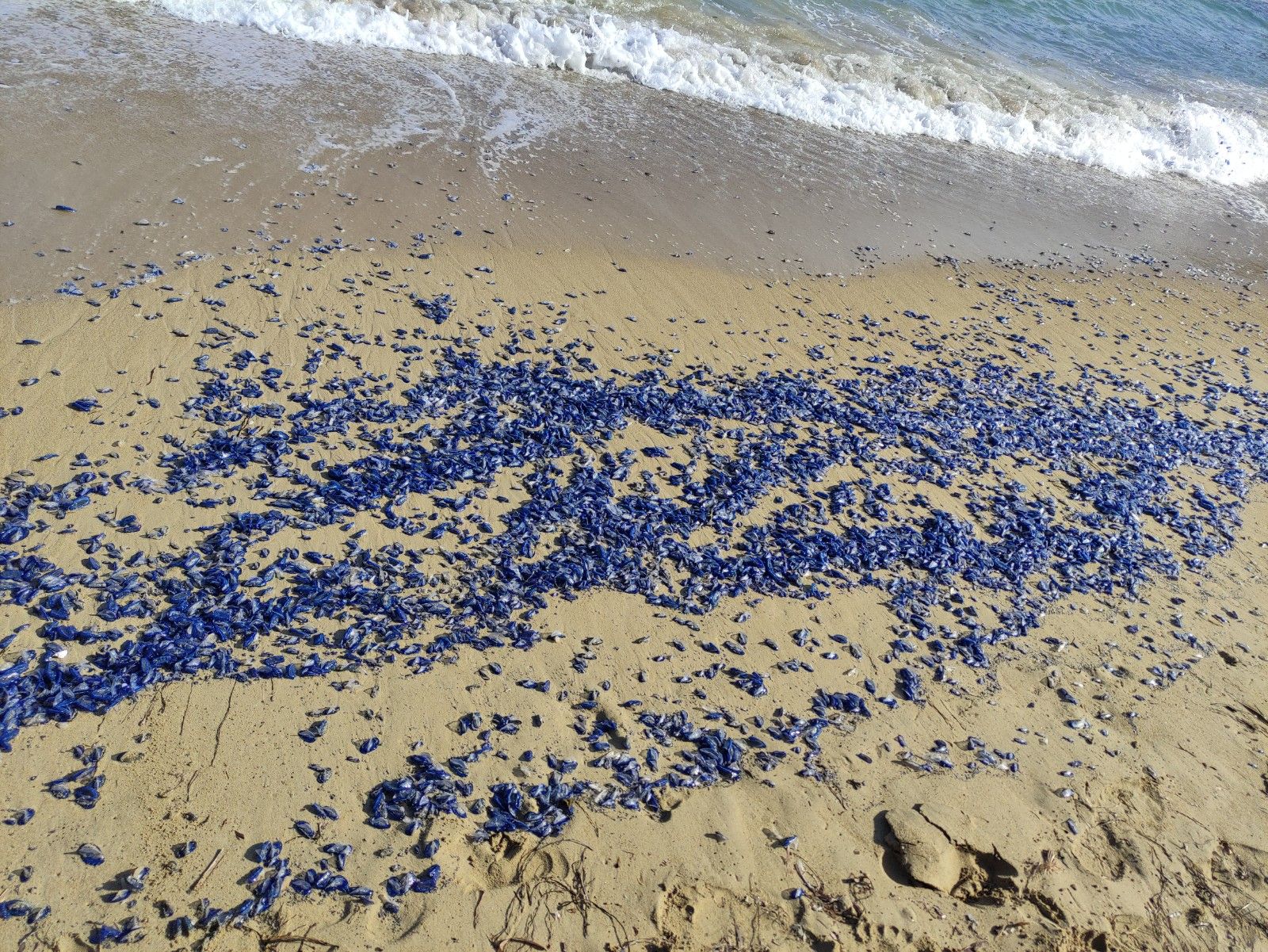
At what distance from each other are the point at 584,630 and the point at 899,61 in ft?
42.3

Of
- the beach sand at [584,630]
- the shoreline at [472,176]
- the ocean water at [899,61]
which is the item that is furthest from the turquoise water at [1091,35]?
the beach sand at [584,630]

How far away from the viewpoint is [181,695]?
3924 mm

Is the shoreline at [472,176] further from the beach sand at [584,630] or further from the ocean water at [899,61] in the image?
the ocean water at [899,61]

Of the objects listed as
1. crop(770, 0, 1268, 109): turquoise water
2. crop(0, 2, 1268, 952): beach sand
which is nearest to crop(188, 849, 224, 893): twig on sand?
crop(0, 2, 1268, 952): beach sand

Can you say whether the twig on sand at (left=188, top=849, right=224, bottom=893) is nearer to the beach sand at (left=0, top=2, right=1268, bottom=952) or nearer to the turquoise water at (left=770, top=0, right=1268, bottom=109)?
the beach sand at (left=0, top=2, right=1268, bottom=952)

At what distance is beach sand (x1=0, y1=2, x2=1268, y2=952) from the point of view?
11.5ft

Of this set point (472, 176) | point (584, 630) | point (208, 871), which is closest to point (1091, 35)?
point (472, 176)

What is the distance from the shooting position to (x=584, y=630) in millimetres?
4582

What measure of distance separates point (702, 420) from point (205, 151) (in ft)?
18.0

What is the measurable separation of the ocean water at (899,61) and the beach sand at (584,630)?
12.3ft

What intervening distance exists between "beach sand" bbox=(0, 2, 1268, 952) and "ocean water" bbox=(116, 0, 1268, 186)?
3758 millimetres

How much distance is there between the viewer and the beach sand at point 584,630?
11.5 feet

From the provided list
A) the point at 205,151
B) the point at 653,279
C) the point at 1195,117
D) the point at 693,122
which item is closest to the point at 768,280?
the point at 653,279

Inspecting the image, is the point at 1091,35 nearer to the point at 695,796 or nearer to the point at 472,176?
the point at 472,176
